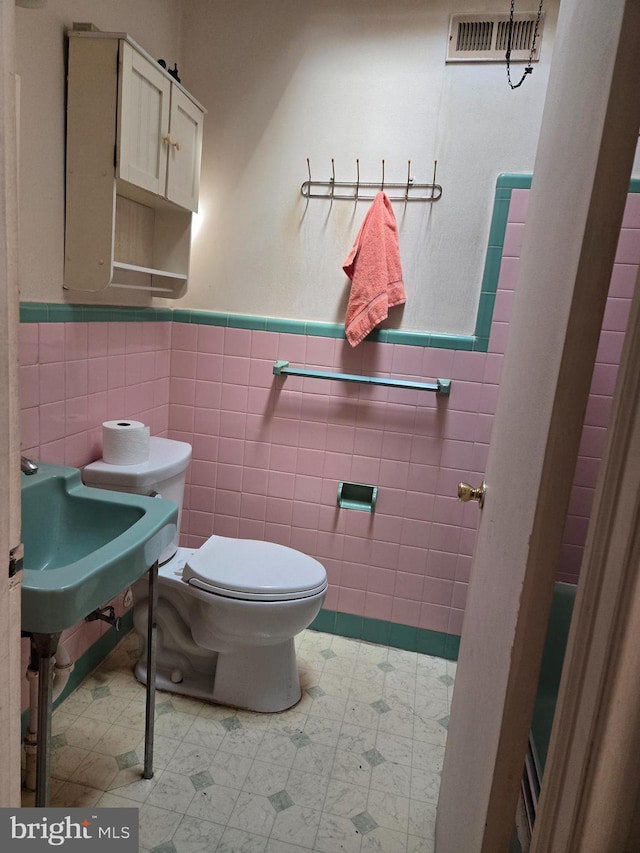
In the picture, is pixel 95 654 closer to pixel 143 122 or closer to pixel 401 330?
pixel 401 330

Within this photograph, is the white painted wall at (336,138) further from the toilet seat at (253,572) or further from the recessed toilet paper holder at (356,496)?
the toilet seat at (253,572)

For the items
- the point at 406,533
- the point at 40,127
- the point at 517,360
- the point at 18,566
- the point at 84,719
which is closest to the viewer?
the point at 18,566

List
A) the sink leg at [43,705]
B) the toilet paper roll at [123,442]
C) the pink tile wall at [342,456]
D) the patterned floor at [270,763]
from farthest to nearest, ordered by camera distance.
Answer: the pink tile wall at [342,456] → the toilet paper roll at [123,442] → the patterned floor at [270,763] → the sink leg at [43,705]

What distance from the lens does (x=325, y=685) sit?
1953mm

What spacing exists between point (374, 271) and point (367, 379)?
39 centimetres

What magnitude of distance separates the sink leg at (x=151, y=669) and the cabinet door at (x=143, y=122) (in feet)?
3.63

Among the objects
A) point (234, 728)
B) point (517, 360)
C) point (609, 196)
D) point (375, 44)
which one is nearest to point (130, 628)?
point (234, 728)

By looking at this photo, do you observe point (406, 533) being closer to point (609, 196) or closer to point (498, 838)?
point (498, 838)

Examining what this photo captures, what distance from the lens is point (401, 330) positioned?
2074mm

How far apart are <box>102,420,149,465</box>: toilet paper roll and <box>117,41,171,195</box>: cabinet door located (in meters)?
0.71

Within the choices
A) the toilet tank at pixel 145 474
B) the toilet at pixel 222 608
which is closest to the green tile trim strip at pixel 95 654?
the toilet at pixel 222 608

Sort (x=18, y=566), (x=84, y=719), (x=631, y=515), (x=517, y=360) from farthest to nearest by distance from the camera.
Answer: (x=84, y=719) → (x=517, y=360) → (x=18, y=566) → (x=631, y=515)

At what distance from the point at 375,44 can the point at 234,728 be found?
2350 millimetres

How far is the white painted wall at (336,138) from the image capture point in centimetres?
192
